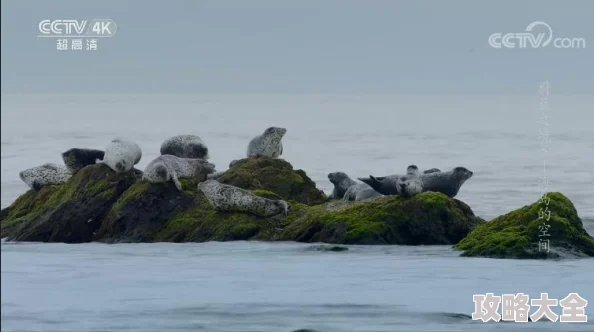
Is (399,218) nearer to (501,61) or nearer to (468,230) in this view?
(468,230)

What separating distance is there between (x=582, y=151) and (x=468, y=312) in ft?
111

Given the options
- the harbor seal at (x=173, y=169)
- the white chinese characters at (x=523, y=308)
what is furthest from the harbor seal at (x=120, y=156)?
the white chinese characters at (x=523, y=308)

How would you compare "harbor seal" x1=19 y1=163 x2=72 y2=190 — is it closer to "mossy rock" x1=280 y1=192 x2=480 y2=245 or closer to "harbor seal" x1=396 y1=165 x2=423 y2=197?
"mossy rock" x1=280 y1=192 x2=480 y2=245

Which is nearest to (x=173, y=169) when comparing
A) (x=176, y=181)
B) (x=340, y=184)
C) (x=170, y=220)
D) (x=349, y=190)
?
(x=176, y=181)

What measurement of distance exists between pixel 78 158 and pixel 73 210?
2238mm

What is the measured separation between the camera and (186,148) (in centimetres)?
2566

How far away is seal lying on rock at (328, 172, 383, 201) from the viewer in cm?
2319

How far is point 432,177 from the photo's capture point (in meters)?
22.9

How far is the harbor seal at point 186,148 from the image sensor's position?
2559 centimetres

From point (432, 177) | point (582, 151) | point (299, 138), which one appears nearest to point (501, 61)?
point (299, 138)

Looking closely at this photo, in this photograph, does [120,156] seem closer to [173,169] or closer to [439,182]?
[173,169]

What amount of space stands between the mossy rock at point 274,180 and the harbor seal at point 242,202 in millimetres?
1155

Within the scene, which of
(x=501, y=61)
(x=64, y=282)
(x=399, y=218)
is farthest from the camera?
(x=501, y=61)

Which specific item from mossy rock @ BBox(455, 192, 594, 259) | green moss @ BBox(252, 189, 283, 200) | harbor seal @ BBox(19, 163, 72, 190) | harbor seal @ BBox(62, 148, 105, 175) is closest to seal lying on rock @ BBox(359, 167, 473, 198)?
green moss @ BBox(252, 189, 283, 200)
